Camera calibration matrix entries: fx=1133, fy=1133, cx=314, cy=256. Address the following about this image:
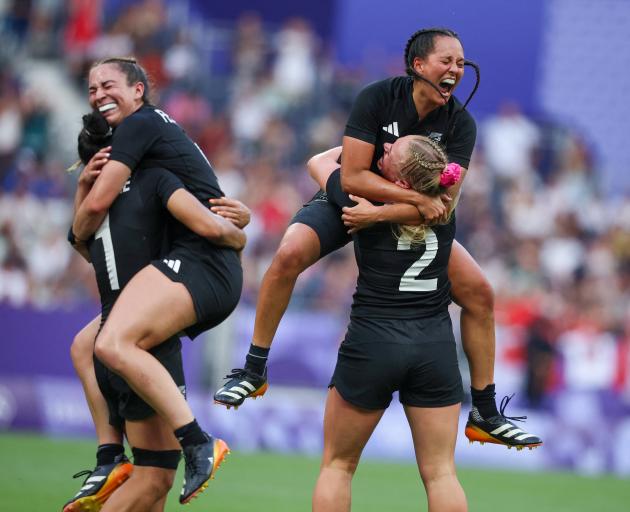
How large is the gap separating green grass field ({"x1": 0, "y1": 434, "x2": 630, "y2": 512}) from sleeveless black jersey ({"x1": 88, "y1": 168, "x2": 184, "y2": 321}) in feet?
9.21

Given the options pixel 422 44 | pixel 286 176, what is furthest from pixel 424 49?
pixel 286 176

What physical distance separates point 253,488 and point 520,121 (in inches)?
398

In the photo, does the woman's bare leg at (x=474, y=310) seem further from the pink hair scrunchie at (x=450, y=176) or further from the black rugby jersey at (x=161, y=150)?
the black rugby jersey at (x=161, y=150)

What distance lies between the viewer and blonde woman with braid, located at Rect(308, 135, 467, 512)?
5.44m

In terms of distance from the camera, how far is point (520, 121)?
18234 mm

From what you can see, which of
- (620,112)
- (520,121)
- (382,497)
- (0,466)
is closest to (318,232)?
(382,497)

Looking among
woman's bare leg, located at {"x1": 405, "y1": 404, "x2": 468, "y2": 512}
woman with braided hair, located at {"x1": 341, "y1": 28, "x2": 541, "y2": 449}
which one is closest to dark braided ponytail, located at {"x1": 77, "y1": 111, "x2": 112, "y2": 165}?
woman with braided hair, located at {"x1": 341, "y1": 28, "x2": 541, "y2": 449}

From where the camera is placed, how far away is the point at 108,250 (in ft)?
18.4

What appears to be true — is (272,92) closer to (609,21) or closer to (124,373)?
(609,21)

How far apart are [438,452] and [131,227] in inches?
73.3

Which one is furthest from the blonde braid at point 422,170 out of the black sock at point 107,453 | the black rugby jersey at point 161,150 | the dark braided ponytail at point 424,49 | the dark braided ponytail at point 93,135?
the black sock at point 107,453

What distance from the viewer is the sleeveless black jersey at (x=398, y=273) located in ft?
18.0

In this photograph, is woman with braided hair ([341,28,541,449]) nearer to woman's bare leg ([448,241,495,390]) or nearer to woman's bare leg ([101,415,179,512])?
woman's bare leg ([448,241,495,390])

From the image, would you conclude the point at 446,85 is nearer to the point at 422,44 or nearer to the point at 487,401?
the point at 422,44
